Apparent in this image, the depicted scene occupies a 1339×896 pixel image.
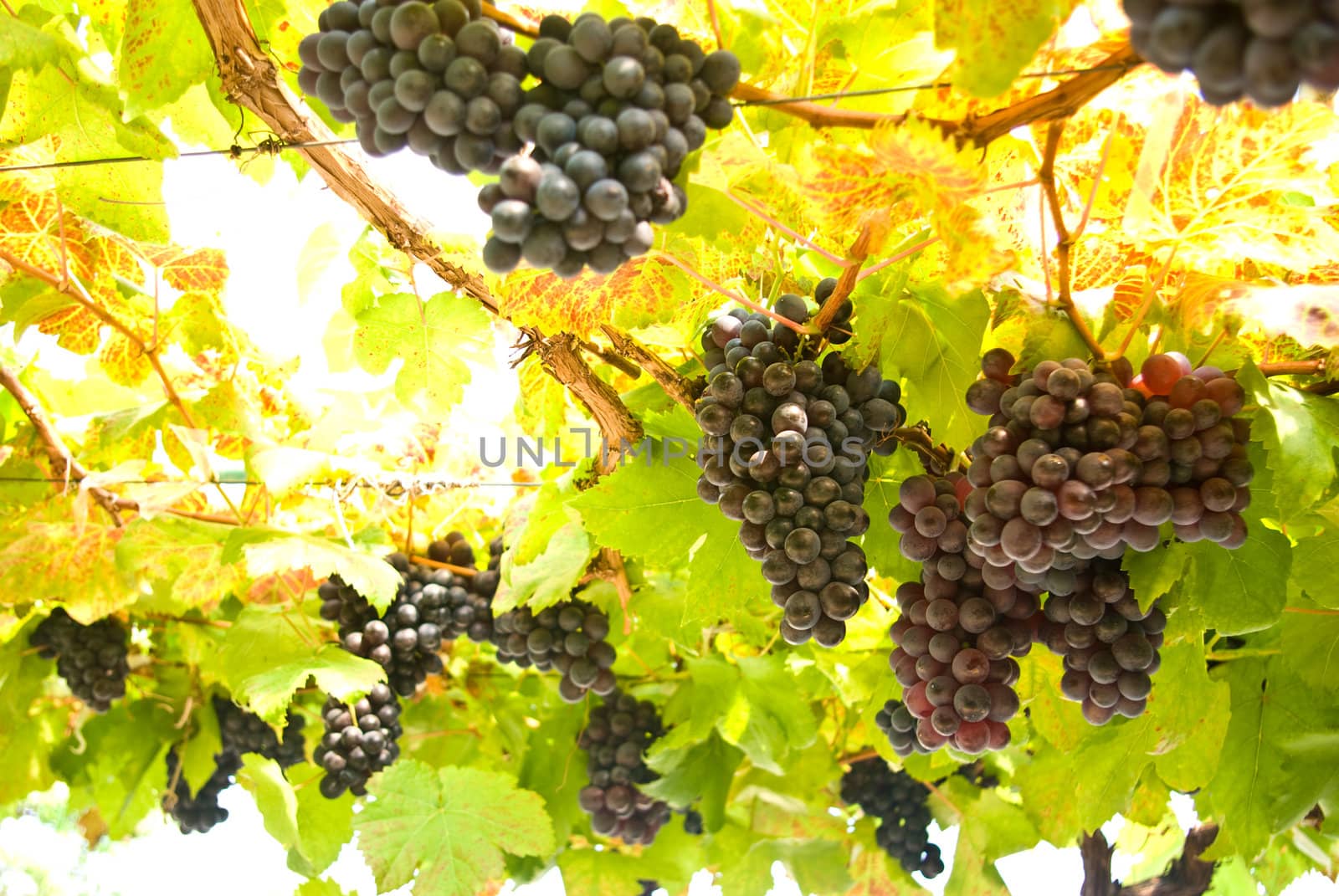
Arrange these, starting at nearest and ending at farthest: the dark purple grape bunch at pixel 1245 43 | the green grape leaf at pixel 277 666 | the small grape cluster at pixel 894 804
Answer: the dark purple grape bunch at pixel 1245 43, the green grape leaf at pixel 277 666, the small grape cluster at pixel 894 804

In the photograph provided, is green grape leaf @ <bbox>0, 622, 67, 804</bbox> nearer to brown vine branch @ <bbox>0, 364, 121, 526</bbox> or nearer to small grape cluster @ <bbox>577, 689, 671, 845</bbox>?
brown vine branch @ <bbox>0, 364, 121, 526</bbox>

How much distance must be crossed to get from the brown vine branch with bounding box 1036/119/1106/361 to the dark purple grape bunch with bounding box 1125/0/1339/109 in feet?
0.71

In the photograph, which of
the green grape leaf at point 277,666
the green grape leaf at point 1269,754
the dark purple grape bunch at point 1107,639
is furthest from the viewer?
the green grape leaf at point 277,666

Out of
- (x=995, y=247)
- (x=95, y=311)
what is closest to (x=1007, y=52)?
(x=995, y=247)

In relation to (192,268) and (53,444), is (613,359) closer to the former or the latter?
(192,268)

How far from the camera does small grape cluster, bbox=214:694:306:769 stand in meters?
1.81

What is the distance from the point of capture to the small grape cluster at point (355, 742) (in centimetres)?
158

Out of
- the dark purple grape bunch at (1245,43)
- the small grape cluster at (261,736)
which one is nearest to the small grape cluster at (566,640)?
the small grape cluster at (261,736)

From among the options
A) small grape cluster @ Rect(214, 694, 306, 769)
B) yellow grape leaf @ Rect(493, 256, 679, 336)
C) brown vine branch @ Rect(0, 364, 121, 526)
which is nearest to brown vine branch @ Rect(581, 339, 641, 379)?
yellow grape leaf @ Rect(493, 256, 679, 336)

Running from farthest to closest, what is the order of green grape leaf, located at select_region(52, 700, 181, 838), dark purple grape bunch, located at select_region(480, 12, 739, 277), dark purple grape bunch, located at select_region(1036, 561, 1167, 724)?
green grape leaf, located at select_region(52, 700, 181, 838) → dark purple grape bunch, located at select_region(1036, 561, 1167, 724) → dark purple grape bunch, located at select_region(480, 12, 739, 277)

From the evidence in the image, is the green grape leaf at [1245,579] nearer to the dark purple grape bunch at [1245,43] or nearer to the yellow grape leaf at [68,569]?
the dark purple grape bunch at [1245,43]

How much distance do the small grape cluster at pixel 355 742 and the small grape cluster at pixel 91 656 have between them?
0.51 meters

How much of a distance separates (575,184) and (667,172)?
10cm

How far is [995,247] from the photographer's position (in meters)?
0.73
